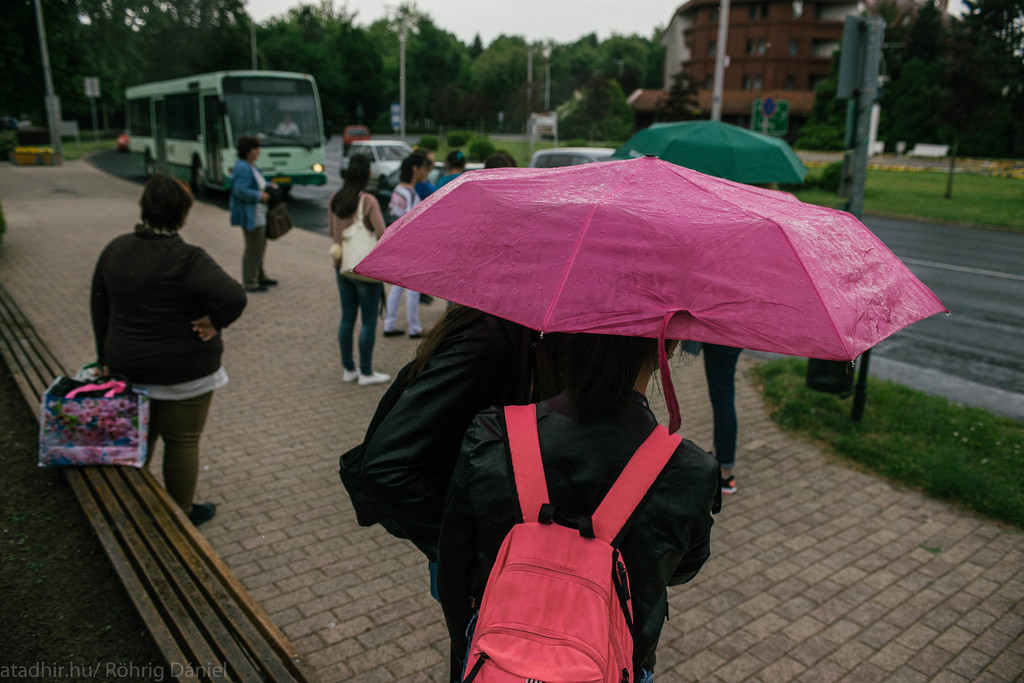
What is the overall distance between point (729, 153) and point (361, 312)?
3.15 metres

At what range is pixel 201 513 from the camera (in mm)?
4281

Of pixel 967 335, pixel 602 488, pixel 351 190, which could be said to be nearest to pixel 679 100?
pixel 967 335

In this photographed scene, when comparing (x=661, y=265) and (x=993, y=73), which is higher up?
(x=993, y=73)

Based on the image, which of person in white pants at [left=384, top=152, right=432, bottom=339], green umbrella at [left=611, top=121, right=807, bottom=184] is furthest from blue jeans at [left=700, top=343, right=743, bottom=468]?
person in white pants at [left=384, top=152, right=432, bottom=339]

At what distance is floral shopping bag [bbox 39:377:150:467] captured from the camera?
11.9 feet

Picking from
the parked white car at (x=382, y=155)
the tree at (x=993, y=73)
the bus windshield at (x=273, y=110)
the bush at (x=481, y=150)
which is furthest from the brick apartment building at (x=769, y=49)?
the bus windshield at (x=273, y=110)

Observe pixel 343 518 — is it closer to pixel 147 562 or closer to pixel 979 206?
pixel 147 562

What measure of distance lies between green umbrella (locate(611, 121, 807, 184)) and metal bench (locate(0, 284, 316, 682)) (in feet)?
12.9

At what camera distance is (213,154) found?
21266 mm

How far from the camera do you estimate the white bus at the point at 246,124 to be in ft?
65.4

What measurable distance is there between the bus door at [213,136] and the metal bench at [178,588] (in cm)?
1819

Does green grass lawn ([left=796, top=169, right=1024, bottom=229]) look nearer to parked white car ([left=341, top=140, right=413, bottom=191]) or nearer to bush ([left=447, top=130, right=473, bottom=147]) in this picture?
parked white car ([left=341, top=140, right=413, bottom=191])

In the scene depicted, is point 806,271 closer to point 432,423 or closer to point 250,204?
point 432,423

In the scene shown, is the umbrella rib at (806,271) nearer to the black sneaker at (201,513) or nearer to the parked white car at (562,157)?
the black sneaker at (201,513)
